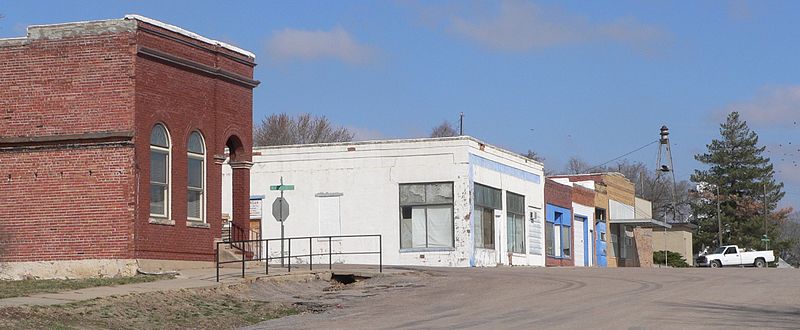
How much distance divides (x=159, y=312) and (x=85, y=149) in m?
8.19

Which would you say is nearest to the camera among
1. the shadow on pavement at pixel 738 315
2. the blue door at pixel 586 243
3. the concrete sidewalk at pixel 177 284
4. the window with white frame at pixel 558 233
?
the shadow on pavement at pixel 738 315

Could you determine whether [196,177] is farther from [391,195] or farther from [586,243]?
[586,243]

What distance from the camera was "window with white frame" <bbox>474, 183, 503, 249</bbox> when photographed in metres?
48.5

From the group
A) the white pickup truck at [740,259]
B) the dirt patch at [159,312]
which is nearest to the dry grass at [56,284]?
the dirt patch at [159,312]

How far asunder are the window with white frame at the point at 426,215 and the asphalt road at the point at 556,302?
44.5 ft

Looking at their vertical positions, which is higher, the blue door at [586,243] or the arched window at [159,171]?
the arched window at [159,171]

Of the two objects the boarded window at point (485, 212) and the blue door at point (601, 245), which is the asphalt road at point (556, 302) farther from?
the blue door at point (601, 245)

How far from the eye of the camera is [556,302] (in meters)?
24.3

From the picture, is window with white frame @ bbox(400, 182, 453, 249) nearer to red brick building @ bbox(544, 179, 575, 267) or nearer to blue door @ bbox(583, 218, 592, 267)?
red brick building @ bbox(544, 179, 575, 267)

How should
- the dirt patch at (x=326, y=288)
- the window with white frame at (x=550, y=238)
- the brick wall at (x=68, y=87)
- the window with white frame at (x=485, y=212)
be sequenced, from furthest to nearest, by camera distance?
1. the window with white frame at (x=550, y=238)
2. the window with white frame at (x=485, y=212)
3. the brick wall at (x=68, y=87)
4. the dirt patch at (x=326, y=288)

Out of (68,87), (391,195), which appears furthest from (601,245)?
(68,87)

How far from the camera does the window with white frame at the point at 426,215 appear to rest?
4753 centimetres

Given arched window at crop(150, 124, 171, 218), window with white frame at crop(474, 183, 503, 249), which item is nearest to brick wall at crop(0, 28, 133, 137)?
arched window at crop(150, 124, 171, 218)

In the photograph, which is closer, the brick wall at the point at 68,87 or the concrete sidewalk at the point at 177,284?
the concrete sidewalk at the point at 177,284
